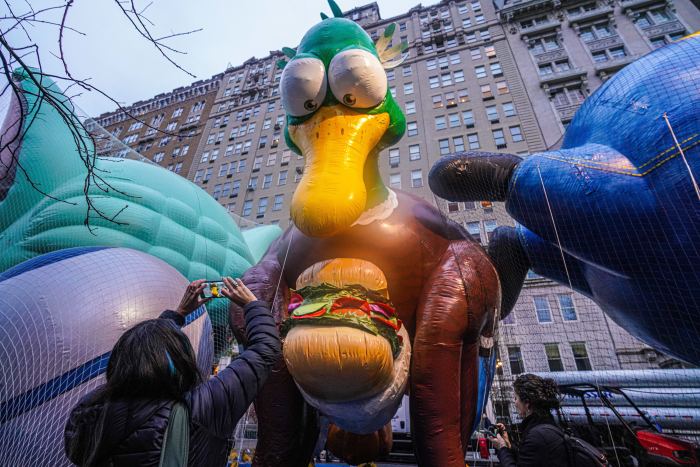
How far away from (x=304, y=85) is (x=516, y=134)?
18410mm

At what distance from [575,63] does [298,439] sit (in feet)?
74.7

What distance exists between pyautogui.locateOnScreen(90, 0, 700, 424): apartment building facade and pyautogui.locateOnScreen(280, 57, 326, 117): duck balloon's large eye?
1131 centimetres

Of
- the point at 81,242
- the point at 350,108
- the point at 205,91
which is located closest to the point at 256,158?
the point at 205,91

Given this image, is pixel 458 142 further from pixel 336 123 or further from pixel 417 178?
pixel 336 123

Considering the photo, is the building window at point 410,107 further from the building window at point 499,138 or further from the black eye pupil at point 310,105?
the black eye pupil at point 310,105

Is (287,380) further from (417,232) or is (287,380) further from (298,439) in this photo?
(417,232)

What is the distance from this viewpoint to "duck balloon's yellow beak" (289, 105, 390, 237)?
5.13ft

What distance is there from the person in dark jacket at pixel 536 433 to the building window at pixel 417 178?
15.7 meters

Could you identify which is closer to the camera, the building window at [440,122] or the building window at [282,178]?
the building window at [440,122]

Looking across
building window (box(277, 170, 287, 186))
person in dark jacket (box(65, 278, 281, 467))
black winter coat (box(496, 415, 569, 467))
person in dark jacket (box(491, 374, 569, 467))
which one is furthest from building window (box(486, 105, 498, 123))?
person in dark jacket (box(65, 278, 281, 467))

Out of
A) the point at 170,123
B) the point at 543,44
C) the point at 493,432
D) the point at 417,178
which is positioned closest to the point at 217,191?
the point at 170,123

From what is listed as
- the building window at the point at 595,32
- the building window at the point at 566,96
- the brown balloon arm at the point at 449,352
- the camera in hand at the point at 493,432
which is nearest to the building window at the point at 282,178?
the building window at the point at 566,96

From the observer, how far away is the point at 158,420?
32.3 inches

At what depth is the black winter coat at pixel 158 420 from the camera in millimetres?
790
